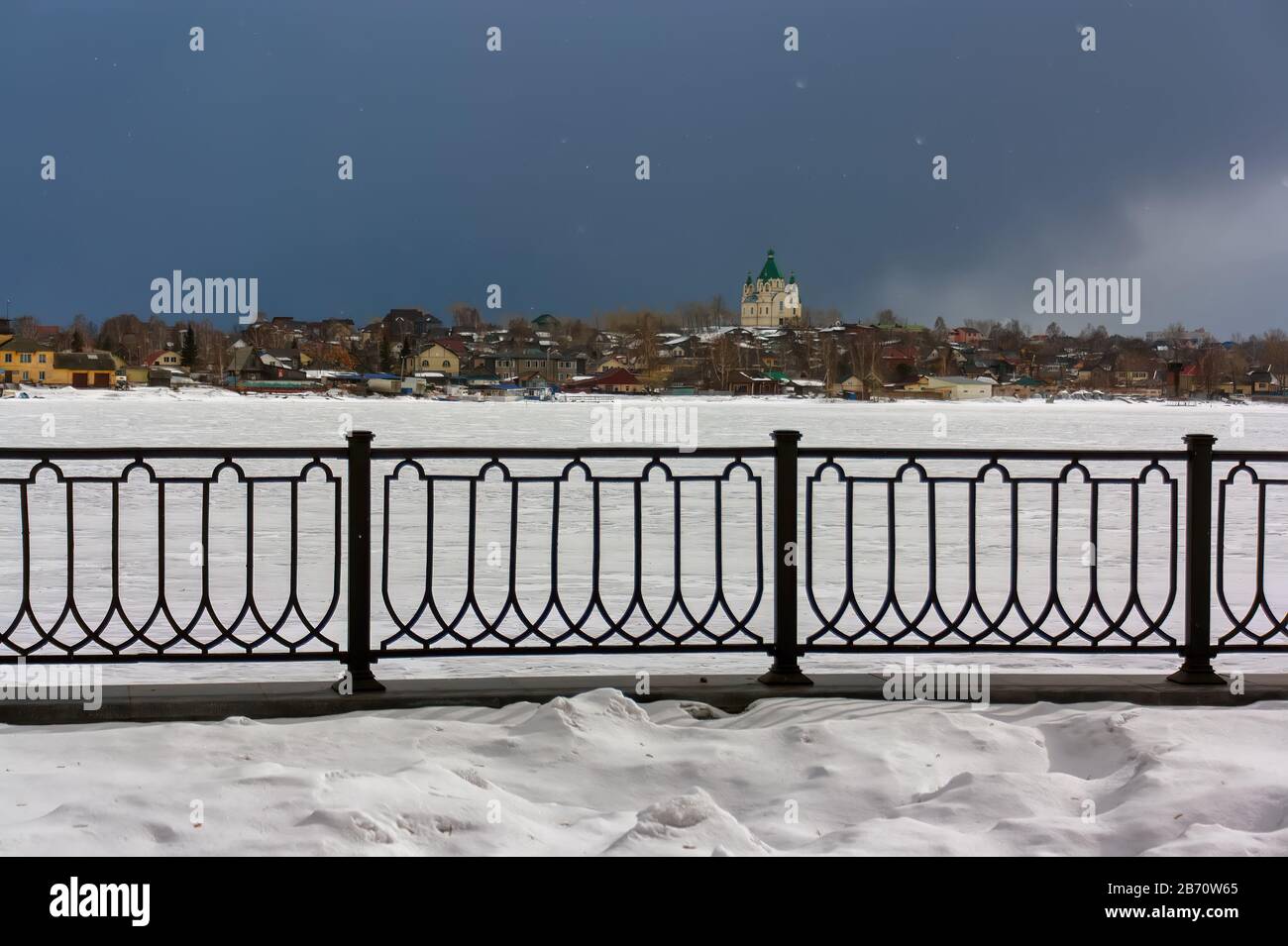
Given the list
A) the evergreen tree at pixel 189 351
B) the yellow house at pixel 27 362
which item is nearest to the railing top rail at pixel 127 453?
the yellow house at pixel 27 362

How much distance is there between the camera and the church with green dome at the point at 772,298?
181 m

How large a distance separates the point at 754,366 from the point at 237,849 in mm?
132578

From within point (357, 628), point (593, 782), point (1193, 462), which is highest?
point (1193, 462)

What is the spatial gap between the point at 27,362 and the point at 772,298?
103570 millimetres

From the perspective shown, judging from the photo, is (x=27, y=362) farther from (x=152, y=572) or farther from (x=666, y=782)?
(x=666, y=782)

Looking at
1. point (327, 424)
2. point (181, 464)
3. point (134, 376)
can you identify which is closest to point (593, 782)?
point (181, 464)

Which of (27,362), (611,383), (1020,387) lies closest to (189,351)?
(27,362)

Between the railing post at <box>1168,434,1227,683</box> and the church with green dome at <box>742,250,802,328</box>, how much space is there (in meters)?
176

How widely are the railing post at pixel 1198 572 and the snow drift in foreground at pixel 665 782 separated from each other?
1.13ft

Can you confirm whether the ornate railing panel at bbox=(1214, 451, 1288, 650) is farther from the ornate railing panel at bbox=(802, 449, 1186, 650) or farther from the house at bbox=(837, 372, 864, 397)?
the house at bbox=(837, 372, 864, 397)

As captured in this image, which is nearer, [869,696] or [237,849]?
[237,849]

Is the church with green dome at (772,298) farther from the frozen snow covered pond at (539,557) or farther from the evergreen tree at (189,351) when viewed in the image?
the frozen snow covered pond at (539,557)

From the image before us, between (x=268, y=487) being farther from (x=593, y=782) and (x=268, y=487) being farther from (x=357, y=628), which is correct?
(x=593, y=782)

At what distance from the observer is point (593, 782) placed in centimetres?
425
